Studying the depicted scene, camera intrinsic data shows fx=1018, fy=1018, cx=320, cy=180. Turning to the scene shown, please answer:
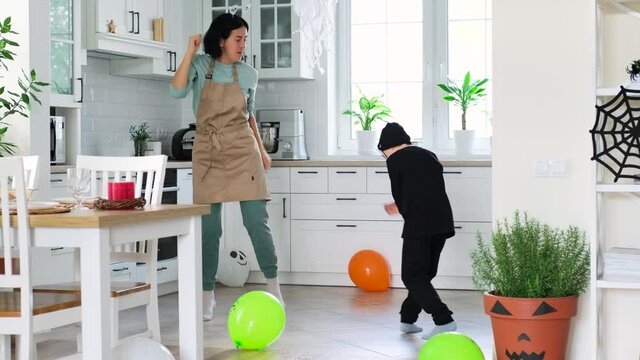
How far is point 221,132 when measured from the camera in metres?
5.56

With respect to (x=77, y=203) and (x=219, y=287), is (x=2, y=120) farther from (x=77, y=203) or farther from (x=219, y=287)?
(x=219, y=287)

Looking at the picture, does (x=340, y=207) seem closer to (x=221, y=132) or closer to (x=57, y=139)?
(x=221, y=132)

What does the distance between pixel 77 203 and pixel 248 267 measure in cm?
345

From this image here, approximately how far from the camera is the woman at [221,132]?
18.2ft

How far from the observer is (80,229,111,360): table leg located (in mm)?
3355

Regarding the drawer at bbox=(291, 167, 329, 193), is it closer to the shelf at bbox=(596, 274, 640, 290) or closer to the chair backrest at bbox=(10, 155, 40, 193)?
the chair backrest at bbox=(10, 155, 40, 193)

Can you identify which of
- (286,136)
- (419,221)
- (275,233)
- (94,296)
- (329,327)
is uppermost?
(286,136)

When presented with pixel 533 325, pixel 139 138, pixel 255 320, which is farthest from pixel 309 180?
pixel 533 325

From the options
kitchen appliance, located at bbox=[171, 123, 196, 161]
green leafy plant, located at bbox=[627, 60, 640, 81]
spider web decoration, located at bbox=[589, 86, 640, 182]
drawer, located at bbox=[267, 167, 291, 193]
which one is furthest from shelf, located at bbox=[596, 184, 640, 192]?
kitchen appliance, located at bbox=[171, 123, 196, 161]

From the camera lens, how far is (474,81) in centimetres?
753

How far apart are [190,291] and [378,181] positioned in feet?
10.4

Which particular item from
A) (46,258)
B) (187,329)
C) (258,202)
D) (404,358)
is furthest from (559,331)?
(46,258)

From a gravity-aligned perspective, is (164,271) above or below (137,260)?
below

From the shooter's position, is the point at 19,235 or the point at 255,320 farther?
the point at 255,320
